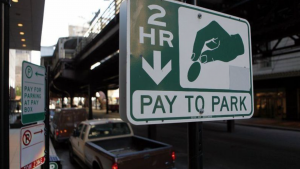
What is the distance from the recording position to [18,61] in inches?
1511

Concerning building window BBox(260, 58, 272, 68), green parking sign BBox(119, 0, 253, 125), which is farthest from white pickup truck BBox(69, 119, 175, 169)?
building window BBox(260, 58, 272, 68)

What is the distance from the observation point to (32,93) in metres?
3.52

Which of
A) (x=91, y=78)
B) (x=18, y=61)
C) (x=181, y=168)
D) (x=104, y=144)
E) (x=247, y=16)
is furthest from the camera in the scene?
(x=18, y=61)

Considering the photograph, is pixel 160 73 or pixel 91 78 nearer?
pixel 160 73

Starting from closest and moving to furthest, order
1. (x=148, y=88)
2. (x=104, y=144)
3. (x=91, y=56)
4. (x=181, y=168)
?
(x=148, y=88)
(x=104, y=144)
(x=181, y=168)
(x=91, y=56)

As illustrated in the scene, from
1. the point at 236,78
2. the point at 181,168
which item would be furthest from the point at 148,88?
the point at 181,168

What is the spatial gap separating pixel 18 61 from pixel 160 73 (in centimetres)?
4296

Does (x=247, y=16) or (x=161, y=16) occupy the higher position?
(x=247, y=16)

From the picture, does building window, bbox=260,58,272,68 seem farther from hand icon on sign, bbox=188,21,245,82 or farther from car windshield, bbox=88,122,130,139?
hand icon on sign, bbox=188,21,245,82

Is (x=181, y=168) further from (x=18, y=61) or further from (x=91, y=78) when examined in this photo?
(x=18, y=61)
